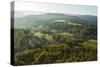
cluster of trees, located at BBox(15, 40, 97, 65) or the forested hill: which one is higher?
the forested hill

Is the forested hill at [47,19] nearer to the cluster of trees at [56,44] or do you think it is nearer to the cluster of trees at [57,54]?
the cluster of trees at [56,44]

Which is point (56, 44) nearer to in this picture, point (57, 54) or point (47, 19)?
point (57, 54)

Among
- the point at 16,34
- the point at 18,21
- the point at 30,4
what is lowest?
the point at 16,34

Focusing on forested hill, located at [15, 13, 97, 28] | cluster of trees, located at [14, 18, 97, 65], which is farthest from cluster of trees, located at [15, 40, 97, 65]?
forested hill, located at [15, 13, 97, 28]

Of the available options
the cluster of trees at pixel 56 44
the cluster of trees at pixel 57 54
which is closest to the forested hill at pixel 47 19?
the cluster of trees at pixel 56 44

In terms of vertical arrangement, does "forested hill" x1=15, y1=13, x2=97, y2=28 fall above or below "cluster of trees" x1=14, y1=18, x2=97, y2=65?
above

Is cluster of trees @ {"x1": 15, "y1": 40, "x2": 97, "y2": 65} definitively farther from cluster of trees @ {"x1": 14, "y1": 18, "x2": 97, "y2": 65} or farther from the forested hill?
the forested hill

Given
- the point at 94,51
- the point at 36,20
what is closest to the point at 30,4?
the point at 36,20

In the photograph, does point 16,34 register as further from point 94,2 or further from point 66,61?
point 94,2

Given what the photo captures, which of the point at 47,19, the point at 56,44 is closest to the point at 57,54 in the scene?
the point at 56,44
